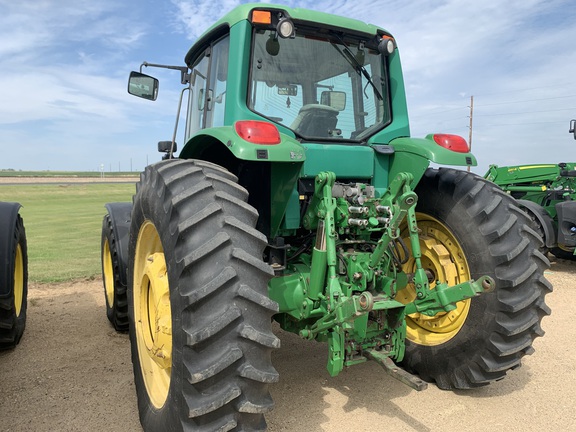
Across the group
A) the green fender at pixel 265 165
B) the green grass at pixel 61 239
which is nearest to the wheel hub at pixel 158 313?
the green fender at pixel 265 165

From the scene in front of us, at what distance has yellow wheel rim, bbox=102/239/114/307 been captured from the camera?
16.2ft

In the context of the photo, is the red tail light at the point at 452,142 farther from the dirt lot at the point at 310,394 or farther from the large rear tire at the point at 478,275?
the dirt lot at the point at 310,394

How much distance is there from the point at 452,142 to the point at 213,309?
6.88ft

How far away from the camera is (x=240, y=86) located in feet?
9.66

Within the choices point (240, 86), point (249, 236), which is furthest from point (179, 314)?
point (240, 86)

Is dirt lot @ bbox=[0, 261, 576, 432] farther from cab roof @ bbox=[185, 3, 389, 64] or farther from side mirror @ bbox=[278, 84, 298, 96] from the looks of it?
cab roof @ bbox=[185, 3, 389, 64]

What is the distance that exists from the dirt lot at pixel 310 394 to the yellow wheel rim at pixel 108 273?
0.54 metres

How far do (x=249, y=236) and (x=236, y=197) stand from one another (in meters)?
0.26

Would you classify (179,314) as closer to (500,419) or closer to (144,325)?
(144,325)

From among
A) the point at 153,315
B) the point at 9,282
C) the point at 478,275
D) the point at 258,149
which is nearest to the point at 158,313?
the point at 153,315

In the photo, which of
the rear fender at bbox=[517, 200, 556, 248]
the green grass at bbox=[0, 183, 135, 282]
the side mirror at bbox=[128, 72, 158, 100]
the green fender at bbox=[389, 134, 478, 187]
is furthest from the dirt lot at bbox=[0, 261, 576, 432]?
the rear fender at bbox=[517, 200, 556, 248]

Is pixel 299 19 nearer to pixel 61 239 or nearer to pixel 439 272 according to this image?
pixel 439 272

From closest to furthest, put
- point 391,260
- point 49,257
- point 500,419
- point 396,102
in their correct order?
point 500,419 → point 391,260 → point 396,102 → point 49,257

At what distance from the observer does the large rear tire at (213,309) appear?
1.96m
